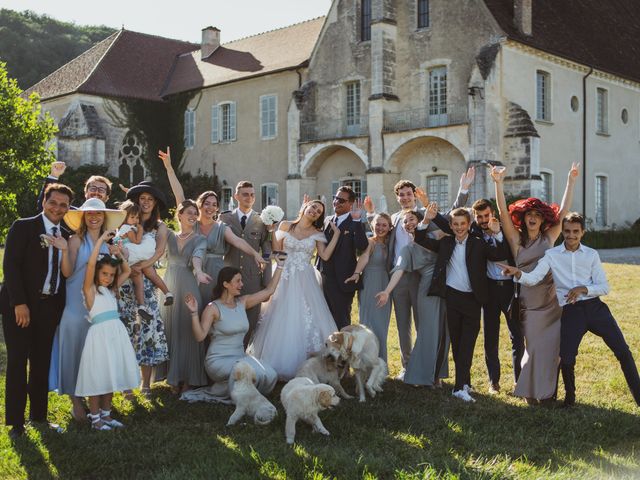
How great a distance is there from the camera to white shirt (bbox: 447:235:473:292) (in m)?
6.93

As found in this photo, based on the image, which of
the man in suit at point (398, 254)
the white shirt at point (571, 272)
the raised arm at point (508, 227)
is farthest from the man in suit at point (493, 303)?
the white shirt at point (571, 272)

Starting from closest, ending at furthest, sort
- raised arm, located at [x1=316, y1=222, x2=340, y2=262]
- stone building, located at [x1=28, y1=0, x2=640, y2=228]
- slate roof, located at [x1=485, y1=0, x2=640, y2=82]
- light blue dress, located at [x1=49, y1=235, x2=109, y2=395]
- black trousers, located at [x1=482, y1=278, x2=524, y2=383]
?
light blue dress, located at [x1=49, y1=235, x2=109, y2=395]
black trousers, located at [x1=482, y1=278, x2=524, y2=383]
raised arm, located at [x1=316, y1=222, x2=340, y2=262]
stone building, located at [x1=28, y1=0, x2=640, y2=228]
slate roof, located at [x1=485, y1=0, x2=640, y2=82]

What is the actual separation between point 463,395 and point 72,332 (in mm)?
3474

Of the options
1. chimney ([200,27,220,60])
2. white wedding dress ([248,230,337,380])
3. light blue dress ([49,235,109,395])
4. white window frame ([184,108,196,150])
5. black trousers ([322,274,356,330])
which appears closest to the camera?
light blue dress ([49,235,109,395])

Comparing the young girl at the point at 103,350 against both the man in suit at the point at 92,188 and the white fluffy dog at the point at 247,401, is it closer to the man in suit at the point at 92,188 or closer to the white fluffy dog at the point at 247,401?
the man in suit at the point at 92,188

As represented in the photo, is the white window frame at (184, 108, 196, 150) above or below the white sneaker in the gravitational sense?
above

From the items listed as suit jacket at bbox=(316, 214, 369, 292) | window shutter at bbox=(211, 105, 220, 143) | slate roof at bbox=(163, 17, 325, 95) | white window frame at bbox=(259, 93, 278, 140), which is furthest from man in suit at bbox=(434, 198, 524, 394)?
window shutter at bbox=(211, 105, 220, 143)

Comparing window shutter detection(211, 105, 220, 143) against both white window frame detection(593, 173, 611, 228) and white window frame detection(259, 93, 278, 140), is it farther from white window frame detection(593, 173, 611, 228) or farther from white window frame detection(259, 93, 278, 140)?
white window frame detection(593, 173, 611, 228)

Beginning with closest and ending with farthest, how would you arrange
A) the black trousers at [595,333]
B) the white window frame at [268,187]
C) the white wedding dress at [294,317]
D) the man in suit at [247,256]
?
the black trousers at [595,333] → the white wedding dress at [294,317] → the man in suit at [247,256] → the white window frame at [268,187]

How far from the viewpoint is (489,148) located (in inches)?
899

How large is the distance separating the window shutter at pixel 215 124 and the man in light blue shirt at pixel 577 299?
2671 cm

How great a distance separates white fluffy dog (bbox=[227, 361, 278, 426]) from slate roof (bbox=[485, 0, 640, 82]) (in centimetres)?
1936

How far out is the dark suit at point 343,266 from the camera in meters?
7.60

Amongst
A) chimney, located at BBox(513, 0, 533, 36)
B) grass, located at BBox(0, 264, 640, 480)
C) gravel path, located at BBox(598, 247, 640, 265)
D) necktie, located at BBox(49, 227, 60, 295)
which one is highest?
chimney, located at BBox(513, 0, 533, 36)
